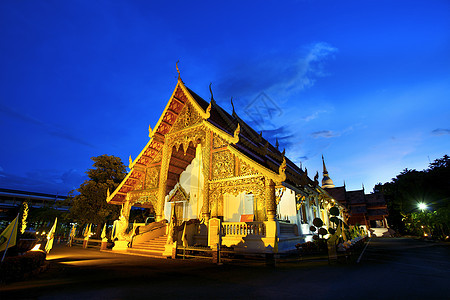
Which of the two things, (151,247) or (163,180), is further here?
(163,180)

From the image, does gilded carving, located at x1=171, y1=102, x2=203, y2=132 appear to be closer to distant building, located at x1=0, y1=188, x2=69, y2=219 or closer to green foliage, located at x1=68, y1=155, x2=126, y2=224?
green foliage, located at x1=68, y1=155, x2=126, y2=224

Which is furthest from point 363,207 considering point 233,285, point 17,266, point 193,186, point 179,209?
point 17,266

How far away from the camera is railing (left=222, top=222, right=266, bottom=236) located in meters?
9.31

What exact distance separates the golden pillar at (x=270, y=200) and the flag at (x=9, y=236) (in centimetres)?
746

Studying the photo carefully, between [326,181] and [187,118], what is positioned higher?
[326,181]

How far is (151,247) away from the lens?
10.8 m

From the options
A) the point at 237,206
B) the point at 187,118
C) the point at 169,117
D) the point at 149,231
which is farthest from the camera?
the point at 169,117

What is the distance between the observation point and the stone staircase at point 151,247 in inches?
395

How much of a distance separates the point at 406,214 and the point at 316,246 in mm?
27145

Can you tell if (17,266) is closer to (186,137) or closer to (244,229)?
(244,229)

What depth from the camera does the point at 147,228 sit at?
12.2 metres

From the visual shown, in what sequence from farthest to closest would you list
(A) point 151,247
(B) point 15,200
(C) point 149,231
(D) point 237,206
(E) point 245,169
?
(B) point 15,200 → (D) point 237,206 → (C) point 149,231 → (A) point 151,247 → (E) point 245,169

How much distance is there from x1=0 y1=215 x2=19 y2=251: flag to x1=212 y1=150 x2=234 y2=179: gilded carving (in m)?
7.51

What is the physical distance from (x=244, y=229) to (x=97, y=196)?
42.4 ft
